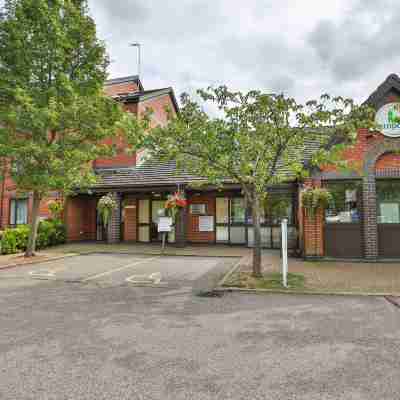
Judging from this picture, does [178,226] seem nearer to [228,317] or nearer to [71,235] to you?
[71,235]

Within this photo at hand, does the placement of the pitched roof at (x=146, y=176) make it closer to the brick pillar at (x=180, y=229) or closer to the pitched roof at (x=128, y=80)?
the brick pillar at (x=180, y=229)

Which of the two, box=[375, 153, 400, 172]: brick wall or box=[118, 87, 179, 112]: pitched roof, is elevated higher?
box=[118, 87, 179, 112]: pitched roof

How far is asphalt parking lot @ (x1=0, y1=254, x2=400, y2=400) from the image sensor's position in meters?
3.03

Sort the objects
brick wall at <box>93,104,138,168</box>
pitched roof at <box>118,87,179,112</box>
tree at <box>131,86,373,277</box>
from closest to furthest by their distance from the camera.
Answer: tree at <box>131,86,373,277</box>
brick wall at <box>93,104,138,168</box>
pitched roof at <box>118,87,179,112</box>

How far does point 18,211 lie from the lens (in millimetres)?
18266

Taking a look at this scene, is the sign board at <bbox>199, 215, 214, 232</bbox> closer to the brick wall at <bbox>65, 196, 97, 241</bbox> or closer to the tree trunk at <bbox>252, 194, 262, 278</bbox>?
the brick wall at <bbox>65, 196, 97, 241</bbox>

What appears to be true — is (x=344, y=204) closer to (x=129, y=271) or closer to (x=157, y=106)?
(x=129, y=271)

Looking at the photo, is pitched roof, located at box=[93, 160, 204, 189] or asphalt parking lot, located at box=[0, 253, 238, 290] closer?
asphalt parking lot, located at box=[0, 253, 238, 290]

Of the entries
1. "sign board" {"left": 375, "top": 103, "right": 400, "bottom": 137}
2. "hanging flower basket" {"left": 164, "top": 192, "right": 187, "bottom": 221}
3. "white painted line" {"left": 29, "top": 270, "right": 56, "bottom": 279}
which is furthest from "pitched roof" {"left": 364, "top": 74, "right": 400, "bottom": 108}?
"white painted line" {"left": 29, "top": 270, "right": 56, "bottom": 279}

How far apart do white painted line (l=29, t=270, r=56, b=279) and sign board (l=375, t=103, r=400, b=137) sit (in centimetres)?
1146

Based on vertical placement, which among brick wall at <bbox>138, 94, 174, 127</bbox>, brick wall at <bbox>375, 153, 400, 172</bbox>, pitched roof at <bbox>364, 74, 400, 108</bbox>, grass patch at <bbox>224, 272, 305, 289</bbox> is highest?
brick wall at <bbox>138, 94, 174, 127</bbox>

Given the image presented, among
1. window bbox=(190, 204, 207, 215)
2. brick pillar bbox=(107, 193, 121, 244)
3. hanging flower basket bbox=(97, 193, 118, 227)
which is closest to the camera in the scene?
hanging flower basket bbox=(97, 193, 118, 227)

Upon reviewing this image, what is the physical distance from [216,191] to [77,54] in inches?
344

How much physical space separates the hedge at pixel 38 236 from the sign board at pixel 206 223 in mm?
7348
